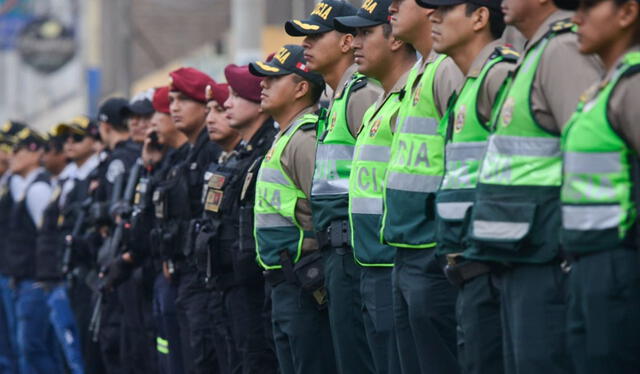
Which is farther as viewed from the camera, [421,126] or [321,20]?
[321,20]

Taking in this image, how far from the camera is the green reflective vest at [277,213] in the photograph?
8.34 metres

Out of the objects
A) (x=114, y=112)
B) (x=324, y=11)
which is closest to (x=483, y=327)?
(x=324, y=11)

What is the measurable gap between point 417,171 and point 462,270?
2.56ft

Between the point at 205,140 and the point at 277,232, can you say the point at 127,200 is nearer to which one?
the point at 205,140

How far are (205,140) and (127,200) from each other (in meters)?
1.76

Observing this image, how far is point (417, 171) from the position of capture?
260 inches

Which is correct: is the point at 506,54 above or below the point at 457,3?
below

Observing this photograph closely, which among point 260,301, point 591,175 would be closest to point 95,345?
point 260,301

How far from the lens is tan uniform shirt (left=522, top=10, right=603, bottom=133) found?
17.4 feet

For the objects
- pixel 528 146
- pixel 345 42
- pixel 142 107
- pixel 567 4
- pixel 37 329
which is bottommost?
pixel 37 329

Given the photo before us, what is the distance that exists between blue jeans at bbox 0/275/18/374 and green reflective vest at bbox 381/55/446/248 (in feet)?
32.7

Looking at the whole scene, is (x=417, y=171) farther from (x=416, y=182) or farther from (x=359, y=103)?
(x=359, y=103)

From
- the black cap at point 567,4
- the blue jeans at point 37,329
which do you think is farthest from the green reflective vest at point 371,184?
the blue jeans at point 37,329

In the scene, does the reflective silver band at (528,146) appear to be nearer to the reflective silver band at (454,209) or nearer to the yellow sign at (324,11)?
the reflective silver band at (454,209)
